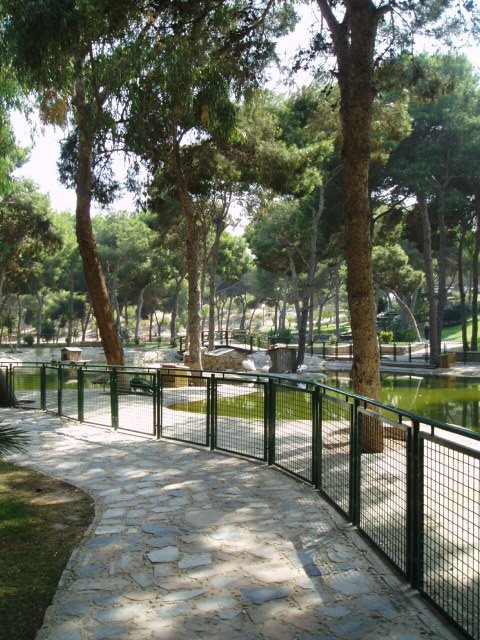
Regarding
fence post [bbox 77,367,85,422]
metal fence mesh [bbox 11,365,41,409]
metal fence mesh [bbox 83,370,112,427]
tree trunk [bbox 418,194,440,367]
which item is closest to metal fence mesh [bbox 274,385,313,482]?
metal fence mesh [bbox 83,370,112,427]

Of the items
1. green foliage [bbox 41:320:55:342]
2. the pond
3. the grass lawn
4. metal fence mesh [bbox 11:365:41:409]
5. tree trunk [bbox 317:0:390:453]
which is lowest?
the pond

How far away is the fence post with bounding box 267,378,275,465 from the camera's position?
7.35 m

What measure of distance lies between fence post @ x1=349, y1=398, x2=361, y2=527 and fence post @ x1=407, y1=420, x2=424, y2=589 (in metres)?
1.09

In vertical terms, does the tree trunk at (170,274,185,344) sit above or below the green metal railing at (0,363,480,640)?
above

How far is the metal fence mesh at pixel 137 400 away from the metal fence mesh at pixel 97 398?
1.15ft

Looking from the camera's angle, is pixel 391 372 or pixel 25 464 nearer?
pixel 25 464

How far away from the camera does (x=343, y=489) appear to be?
549cm

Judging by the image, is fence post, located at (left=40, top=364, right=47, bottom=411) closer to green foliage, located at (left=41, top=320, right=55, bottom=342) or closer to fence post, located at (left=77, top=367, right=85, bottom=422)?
fence post, located at (left=77, top=367, right=85, bottom=422)

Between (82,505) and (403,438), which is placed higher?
(403,438)

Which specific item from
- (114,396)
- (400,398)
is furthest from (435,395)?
(114,396)

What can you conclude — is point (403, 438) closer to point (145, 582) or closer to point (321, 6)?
point (145, 582)

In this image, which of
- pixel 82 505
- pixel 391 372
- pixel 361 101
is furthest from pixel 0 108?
pixel 391 372

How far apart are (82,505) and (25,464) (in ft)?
7.42

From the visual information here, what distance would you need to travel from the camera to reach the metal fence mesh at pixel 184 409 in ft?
29.3
